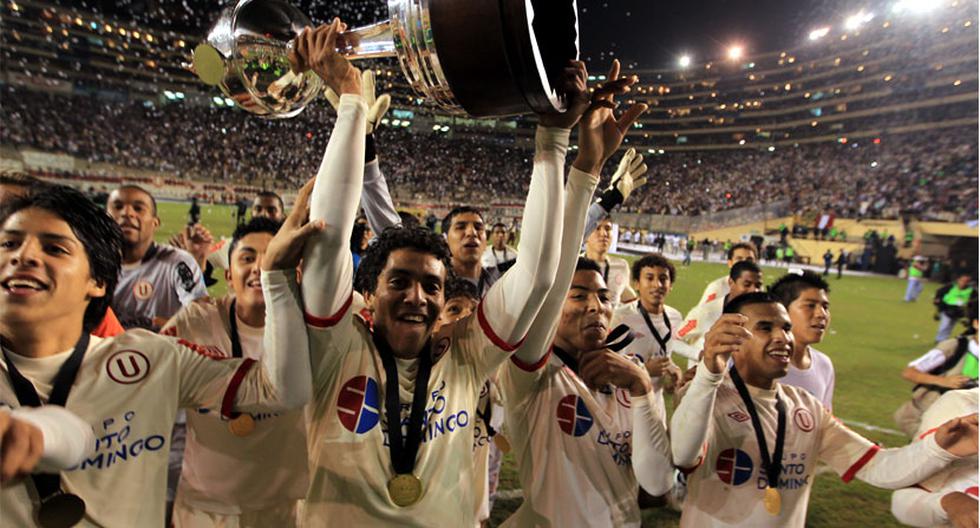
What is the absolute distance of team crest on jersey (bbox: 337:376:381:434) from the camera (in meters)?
1.45

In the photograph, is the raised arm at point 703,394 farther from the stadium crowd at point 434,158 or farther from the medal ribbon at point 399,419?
the stadium crowd at point 434,158

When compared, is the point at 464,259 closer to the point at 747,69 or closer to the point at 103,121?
the point at 103,121

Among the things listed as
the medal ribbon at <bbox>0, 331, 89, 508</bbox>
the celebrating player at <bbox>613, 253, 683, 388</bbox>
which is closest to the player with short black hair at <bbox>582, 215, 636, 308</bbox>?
the celebrating player at <bbox>613, 253, 683, 388</bbox>

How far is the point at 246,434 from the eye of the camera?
1942 millimetres

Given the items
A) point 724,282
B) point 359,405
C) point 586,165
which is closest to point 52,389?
point 359,405

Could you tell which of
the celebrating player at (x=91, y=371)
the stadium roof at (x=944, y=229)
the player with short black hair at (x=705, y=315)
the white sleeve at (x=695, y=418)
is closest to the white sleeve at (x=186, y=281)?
the celebrating player at (x=91, y=371)

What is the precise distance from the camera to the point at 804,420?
211 cm

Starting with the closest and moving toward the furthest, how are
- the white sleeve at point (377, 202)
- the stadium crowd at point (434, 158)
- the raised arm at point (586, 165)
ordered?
the raised arm at point (586, 165) → the white sleeve at point (377, 202) → the stadium crowd at point (434, 158)

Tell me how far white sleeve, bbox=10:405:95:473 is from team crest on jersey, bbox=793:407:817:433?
89.6 inches

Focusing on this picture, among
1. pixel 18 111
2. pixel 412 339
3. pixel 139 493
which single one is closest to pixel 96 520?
pixel 139 493

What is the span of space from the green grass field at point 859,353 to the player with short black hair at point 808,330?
1.22m

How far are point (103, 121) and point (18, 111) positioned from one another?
3.52 m

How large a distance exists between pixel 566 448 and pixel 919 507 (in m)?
1.22

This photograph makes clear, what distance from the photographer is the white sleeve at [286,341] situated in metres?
1.24
